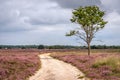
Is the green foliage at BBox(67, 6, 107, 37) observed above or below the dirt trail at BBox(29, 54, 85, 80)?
above

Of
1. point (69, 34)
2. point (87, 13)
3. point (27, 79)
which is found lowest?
point (27, 79)

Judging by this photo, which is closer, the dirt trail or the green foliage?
the dirt trail

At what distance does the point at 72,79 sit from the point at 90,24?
164ft

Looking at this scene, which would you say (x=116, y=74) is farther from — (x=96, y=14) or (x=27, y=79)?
(x=96, y=14)

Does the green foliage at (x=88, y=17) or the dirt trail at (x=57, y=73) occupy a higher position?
the green foliage at (x=88, y=17)

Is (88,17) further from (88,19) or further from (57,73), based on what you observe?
(57,73)

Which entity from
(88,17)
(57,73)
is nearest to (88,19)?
(88,17)

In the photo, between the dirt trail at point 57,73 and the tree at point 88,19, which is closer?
the dirt trail at point 57,73

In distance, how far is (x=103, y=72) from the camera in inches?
1154

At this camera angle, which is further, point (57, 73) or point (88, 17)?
point (88, 17)

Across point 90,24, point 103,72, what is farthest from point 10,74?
point 90,24

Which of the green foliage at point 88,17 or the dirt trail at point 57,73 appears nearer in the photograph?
the dirt trail at point 57,73

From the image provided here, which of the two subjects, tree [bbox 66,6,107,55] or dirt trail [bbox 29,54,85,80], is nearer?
dirt trail [bbox 29,54,85,80]

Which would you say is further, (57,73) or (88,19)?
(88,19)
